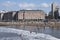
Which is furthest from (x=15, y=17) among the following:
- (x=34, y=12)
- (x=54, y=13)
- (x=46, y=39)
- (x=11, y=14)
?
(x=46, y=39)

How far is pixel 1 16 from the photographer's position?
123062 mm

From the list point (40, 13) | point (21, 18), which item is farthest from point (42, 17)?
point (21, 18)

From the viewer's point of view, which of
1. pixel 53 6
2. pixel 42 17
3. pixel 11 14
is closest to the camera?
pixel 42 17

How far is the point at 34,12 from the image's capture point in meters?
114

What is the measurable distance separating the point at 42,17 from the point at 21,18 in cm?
1031

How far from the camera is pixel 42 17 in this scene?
364ft

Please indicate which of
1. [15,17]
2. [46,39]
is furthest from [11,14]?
[46,39]

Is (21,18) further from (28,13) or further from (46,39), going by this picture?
(46,39)

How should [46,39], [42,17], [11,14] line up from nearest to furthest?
[46,39]
[42,17]
[11,14]

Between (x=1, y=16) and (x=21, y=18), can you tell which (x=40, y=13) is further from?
(x=1, y=16)

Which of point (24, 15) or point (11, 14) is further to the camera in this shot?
point (11, 14)

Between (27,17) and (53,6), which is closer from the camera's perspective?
(27,17)

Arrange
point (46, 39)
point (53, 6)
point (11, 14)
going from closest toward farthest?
point (46, 39), point (11, 14), point (53, 6)

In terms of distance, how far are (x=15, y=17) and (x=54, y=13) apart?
2141 cm
